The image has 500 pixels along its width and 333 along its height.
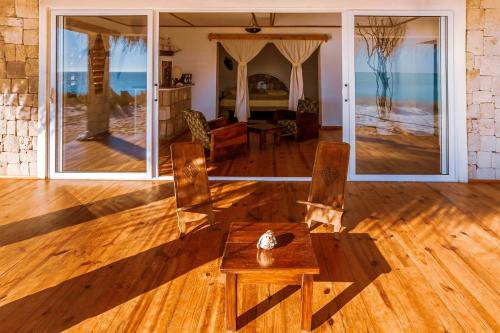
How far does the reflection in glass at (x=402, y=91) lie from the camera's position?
5.64 metres

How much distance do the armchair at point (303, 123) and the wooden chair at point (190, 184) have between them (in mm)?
5535

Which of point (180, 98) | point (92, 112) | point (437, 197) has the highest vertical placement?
point (180, 98)

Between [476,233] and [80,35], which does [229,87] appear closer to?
[80,35]

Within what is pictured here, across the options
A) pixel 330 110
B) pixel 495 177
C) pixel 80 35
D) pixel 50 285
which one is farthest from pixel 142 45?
pixel 330 110

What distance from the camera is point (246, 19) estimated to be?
981cm

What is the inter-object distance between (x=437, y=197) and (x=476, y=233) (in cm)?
124

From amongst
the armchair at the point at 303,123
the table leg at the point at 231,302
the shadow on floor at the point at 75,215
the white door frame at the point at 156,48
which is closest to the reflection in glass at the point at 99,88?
the white door frame at the point at 156,48

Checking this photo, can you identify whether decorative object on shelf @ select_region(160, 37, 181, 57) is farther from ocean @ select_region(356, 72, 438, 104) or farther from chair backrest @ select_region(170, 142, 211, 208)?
chair backrest @ select_region(170, 142, 211, 208)

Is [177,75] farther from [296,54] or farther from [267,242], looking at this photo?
[267,242]

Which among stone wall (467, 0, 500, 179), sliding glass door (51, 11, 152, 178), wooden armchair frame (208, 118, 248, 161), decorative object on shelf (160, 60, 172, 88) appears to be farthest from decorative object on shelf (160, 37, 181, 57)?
stone wall (467, 0, 500, 179)

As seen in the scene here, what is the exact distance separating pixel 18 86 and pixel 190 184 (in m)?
3.39

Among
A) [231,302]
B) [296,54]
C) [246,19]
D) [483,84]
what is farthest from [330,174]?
[296,54]

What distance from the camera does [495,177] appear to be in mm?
5688

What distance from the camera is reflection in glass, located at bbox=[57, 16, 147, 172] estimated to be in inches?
225
